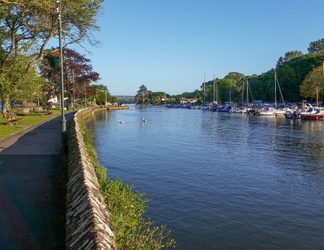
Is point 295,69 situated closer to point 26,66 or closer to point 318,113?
point 318,113

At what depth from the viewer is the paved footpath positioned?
6.29 metres

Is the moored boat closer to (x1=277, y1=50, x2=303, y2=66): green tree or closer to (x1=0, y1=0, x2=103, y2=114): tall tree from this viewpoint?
(x1=0, y1=0, x2=103, y2=114): tall tree

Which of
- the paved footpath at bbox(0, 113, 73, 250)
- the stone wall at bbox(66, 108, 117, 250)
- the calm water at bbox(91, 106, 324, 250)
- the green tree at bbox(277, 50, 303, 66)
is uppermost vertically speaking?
the green tree at bbox(277, 50, 303, 66)

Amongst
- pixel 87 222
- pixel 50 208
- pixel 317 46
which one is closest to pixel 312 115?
pixel 50 208

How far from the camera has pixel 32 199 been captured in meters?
8.35

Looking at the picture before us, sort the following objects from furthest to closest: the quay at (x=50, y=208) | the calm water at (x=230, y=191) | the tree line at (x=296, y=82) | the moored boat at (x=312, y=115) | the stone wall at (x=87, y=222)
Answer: the tree line at (x=296, y=82) → the moored boat at (x=312, y=115) → the calm water at (x=230, y=191) → the quay at (x=50, y=208) → the stone wall at (x=87, y=222)

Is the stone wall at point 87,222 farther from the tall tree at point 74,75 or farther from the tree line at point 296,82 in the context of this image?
the tree line at point 296,82

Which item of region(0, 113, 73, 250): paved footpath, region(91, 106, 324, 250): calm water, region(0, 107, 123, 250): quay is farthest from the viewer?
region(91, 106, 324, 250): calm water

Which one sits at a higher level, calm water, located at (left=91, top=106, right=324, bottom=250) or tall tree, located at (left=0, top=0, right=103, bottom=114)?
tall tree, located at (left=0, top=0, right=103, bottom=114)

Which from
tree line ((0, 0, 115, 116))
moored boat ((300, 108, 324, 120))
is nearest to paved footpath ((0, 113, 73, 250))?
tree line ((0, 0, 115, 116))

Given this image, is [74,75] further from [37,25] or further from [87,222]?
[87,222]

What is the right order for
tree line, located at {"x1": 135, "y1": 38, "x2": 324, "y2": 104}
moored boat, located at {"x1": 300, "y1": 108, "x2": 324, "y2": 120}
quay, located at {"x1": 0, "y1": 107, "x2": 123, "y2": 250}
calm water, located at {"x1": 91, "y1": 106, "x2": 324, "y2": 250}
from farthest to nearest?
tree line, located at {"x1": 135, "y1": 38, "x2": 324, "y2": 104} < moored boat, located at {"x1": 300, "y1": 108, "x2": 324, "y2": 120} < calm water, located at {"x1": 91, "y1": 106, "x2": 324, "y2": 250} < quay, located at {"x1": 0, "y1": 107, "x2": 123, "y2": 250}

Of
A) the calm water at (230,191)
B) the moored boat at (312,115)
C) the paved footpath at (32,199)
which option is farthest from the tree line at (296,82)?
the paved footpath at (32,199)

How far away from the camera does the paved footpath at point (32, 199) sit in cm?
629
